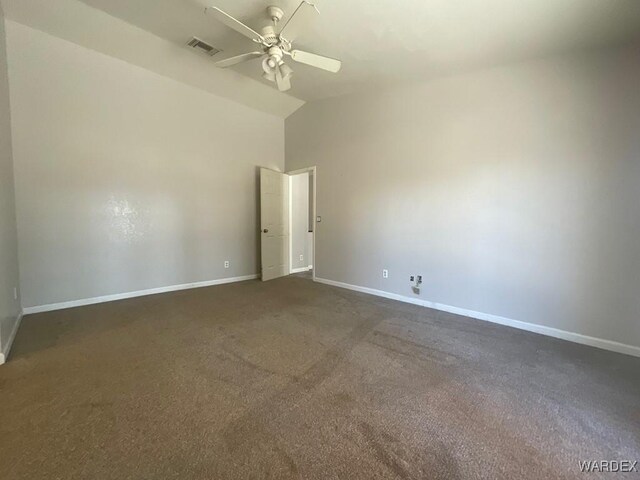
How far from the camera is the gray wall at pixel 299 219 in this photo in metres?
6.18

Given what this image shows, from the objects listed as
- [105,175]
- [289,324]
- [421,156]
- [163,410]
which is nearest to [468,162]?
[421,156]

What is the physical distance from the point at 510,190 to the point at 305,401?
9.75ft

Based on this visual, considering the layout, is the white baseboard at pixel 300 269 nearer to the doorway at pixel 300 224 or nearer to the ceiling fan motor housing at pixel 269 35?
the doorway at pixel 300 224

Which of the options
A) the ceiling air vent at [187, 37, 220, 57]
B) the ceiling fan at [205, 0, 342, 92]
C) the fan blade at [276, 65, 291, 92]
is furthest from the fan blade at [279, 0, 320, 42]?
the ceiling air vent at [187, 37, 220, 57]

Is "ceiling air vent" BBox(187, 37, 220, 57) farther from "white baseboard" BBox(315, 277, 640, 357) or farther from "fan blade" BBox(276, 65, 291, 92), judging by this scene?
"white baseboard" BBox(315, 277, 640, 357)

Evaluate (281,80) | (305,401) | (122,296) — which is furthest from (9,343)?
(281,80)

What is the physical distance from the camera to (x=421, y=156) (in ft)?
12.3

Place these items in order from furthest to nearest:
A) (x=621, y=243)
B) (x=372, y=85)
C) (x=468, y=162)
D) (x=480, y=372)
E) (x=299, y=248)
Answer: (x=299, y=248) < (x=372, y=85) < (x=468, y=162) < (x=621, y=243) < (x=480, y=372)

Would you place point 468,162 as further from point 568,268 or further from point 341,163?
point 341,163

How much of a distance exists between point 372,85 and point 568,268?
3.27m

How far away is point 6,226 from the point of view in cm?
265

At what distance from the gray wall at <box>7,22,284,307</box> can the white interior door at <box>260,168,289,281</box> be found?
0.35m

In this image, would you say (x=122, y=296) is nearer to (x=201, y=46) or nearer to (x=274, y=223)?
(x=274, y=223)

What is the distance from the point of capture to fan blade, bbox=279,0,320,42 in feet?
6.86
